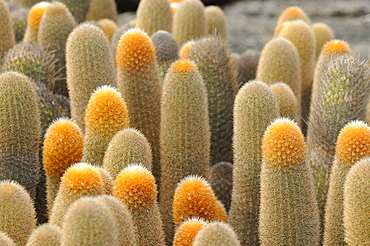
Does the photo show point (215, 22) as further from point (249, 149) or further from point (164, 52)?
point (249, 149)

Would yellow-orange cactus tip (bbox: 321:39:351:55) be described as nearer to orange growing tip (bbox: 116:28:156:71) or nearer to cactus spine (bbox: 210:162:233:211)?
cactus spine (bbox: 210:162:233:211)

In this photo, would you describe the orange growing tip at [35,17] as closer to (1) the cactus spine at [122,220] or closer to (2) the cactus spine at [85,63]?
A: (2) the cactus spine at [85,63]

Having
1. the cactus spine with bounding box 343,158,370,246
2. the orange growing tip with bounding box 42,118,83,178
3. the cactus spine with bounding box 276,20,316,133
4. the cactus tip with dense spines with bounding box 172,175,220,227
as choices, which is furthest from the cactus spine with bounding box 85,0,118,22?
the cactus spine with bounding box 343,158,370,246

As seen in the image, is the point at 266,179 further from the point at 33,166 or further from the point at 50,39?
the point at 50,39

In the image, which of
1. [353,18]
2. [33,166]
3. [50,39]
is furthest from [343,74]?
[353,18]

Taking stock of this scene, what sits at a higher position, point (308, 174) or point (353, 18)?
point (308, 174)

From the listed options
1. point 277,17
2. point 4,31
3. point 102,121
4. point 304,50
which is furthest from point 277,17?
point 102,121
